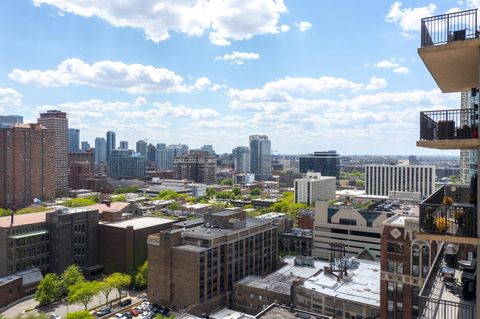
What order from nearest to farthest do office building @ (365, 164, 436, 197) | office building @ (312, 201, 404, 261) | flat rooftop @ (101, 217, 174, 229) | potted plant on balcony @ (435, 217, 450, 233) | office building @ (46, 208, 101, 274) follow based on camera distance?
→ potted plant on balcony @ (435, 217, 450, 233), office building @ (46, 208, 101, 274), office building @ (312, 201, 404, 261), flat rooftop @ (101, 217, 174, 229), office building @ (365, 164, 436, 197)

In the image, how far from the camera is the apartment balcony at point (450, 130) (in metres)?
8.00

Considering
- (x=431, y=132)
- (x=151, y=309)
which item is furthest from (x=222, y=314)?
(x=431, y=132)

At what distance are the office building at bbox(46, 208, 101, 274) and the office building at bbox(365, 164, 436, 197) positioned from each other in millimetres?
107808

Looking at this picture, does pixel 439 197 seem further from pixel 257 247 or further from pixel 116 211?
pixel 116 211

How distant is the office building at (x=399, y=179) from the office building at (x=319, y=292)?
309 ft

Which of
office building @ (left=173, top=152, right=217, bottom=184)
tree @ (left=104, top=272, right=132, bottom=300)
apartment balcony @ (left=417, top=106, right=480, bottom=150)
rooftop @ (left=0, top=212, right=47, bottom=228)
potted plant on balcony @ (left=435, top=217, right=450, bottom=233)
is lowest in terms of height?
tree @ (left=104, top=272, right=132, bottom=300)

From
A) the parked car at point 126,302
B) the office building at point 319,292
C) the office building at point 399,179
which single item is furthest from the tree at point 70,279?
the office building at point 399,179

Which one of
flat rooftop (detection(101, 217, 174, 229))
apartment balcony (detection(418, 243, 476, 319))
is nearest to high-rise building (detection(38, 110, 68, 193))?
flat rooftop (detection(101, 217, 174, 229))

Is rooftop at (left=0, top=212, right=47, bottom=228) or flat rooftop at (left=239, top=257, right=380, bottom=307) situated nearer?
flat rooftop at (left=239, top=257, right=380, bottom=307)

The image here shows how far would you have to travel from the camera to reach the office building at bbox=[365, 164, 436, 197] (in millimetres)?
134250

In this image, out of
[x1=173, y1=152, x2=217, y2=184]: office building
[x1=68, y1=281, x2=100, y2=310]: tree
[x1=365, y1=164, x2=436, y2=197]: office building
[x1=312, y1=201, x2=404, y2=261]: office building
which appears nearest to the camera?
[x1=68, y1=281, x2=100, y2=310]: tree

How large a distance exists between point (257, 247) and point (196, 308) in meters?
15.4

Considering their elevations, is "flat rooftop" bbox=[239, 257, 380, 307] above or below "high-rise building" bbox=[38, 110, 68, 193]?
below

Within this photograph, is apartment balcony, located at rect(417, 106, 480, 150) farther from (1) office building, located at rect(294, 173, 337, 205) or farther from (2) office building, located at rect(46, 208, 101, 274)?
(1) office building, located at rect(294, 173, 337, 205)
